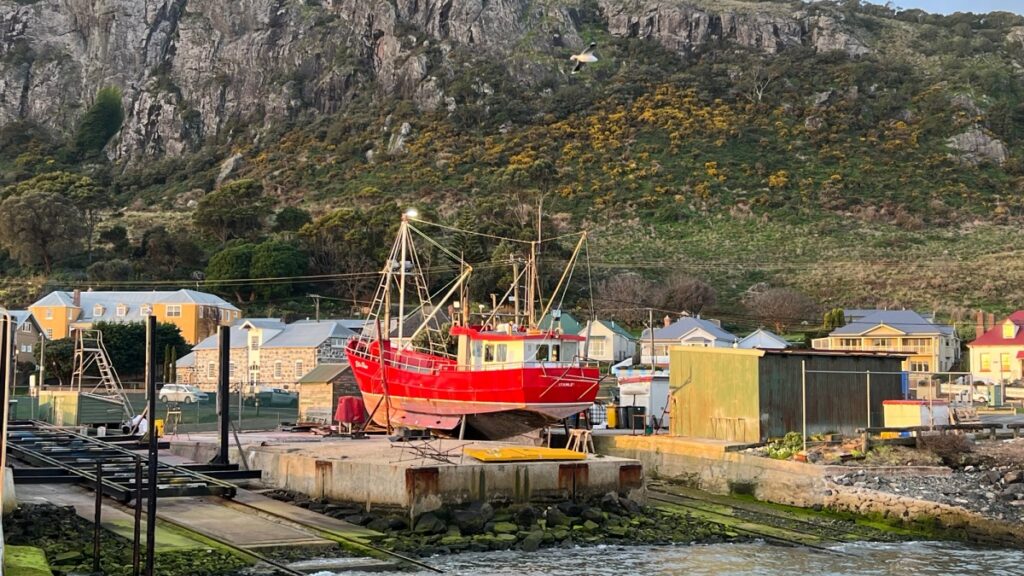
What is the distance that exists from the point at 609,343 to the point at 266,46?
9045 centimetres

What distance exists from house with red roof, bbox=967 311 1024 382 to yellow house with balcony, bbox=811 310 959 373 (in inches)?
63.2

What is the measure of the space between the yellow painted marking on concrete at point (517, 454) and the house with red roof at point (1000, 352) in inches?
1606

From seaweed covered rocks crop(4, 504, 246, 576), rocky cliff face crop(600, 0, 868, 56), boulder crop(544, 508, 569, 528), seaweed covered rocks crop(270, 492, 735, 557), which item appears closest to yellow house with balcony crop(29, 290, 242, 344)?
seaweed covered rocks crop(270, 492, 735, 557)

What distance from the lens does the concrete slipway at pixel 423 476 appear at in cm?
2236

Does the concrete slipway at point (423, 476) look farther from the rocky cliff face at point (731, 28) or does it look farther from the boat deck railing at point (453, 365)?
the rocky cliff face at point (731, 28)

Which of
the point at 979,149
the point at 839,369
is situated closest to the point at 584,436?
the point at 839,369

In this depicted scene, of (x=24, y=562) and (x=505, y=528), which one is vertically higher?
(x=24, y=562)

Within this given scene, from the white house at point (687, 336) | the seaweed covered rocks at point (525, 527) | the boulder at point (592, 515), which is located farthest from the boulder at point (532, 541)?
the white house at point (687, 336)

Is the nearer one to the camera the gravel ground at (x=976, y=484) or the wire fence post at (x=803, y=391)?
the gravel ground at (x=976, y=484)

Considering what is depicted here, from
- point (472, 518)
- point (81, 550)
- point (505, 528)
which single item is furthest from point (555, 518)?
point (81, 550)

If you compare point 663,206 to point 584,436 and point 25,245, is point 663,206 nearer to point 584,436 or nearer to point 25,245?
point 25,245

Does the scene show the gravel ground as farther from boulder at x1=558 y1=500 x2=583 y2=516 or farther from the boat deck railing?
the boat deck railing

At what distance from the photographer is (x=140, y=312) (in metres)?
72.9

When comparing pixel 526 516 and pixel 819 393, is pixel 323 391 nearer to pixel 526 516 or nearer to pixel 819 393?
pixel 819 393
